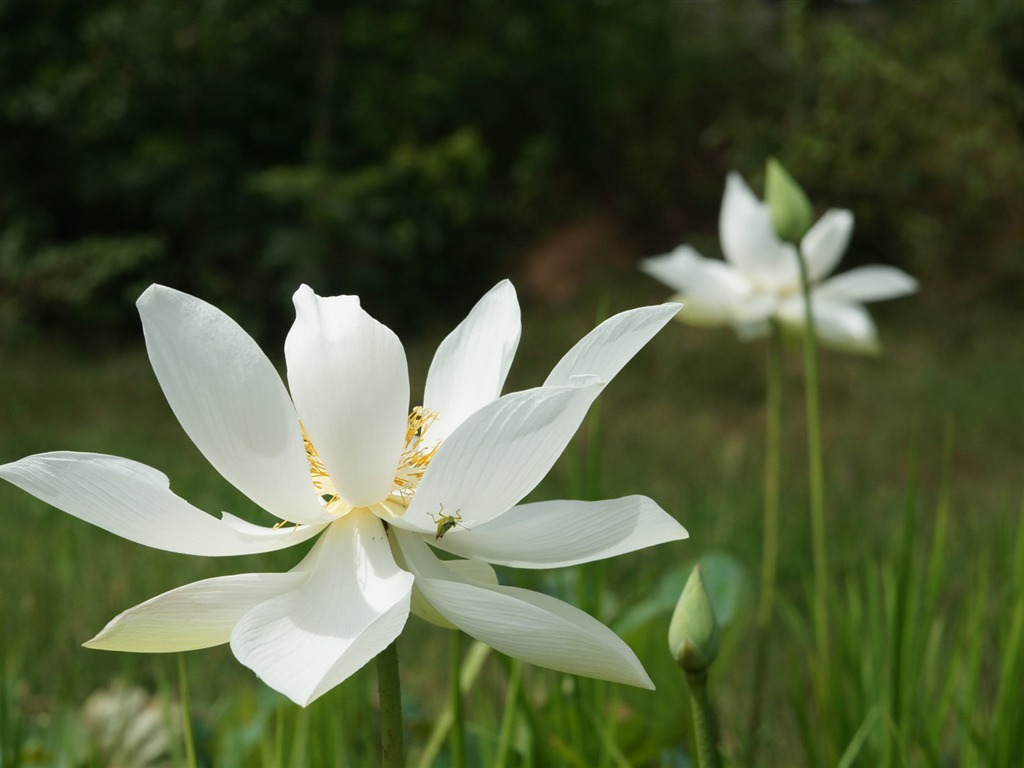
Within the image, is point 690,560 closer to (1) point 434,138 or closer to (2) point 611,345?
(2) point 611,345

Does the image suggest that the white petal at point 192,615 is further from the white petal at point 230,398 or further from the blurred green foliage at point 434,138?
the blurred green foliage at point 434,138

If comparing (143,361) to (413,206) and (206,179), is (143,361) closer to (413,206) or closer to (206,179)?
(206,179)

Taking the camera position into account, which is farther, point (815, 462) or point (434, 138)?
point (434, 138)

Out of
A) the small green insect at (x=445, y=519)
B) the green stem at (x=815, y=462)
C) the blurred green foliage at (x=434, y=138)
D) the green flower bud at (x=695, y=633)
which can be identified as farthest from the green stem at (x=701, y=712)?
the blurred green foliage at (x=434, y=138)

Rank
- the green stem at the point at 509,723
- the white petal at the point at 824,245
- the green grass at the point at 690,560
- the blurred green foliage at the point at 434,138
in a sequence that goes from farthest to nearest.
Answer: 1. the blurred green foliage at the point at 434,138
2. the white petal at the point at 824,245
3. the green grass at the point at 690,560
4. the green stem at the point at 509,723

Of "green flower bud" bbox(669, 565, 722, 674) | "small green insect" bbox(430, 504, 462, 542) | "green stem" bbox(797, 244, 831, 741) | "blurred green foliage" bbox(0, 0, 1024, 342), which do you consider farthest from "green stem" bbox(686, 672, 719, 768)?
"blurred green foliage" bbox(0, 0, 1024, 342)

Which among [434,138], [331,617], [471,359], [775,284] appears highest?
[434,138]

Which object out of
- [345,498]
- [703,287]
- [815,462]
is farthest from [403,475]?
[703,287]

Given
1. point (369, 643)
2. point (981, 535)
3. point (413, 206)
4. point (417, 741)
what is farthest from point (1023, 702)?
point (413, 206)
